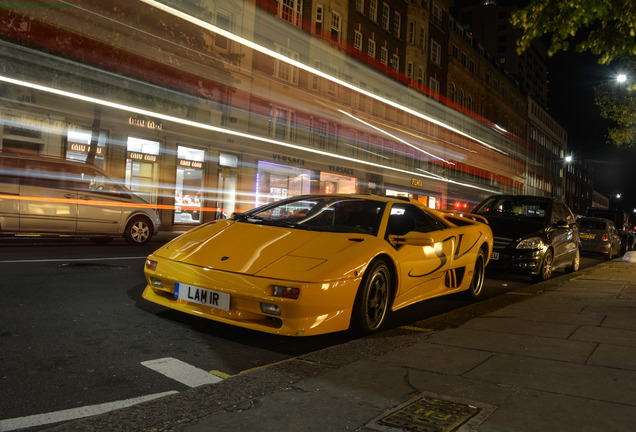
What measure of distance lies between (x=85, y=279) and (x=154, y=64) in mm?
15071

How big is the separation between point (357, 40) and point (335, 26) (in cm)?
233

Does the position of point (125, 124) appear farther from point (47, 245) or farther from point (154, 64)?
point (47, 245)

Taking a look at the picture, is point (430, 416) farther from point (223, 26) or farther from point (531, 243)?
point (223, 26)

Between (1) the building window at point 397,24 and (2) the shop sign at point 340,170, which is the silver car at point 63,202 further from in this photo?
(1) the building window at point 397,24

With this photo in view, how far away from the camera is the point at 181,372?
3463 mm

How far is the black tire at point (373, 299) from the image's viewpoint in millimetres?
4439

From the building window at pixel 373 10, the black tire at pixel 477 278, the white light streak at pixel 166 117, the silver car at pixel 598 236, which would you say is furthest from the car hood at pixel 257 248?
the building window at pixel 373 10

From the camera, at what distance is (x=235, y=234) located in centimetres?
489

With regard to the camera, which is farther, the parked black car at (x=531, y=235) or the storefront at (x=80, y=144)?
the storefront at (x=80, y=144)

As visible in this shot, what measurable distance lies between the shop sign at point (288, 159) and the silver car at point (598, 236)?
47.7ft

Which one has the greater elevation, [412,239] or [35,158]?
[35,158]

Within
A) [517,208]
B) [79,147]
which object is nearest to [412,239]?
[517,208]

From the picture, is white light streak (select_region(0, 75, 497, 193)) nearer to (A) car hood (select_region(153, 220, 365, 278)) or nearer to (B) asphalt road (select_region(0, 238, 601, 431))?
(B) asphalt road (select_region(0, 238, 601, 431))

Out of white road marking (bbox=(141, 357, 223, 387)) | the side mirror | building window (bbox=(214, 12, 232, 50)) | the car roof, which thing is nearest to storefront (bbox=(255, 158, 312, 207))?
building window (bbox=(214, 12, 232, 50))
